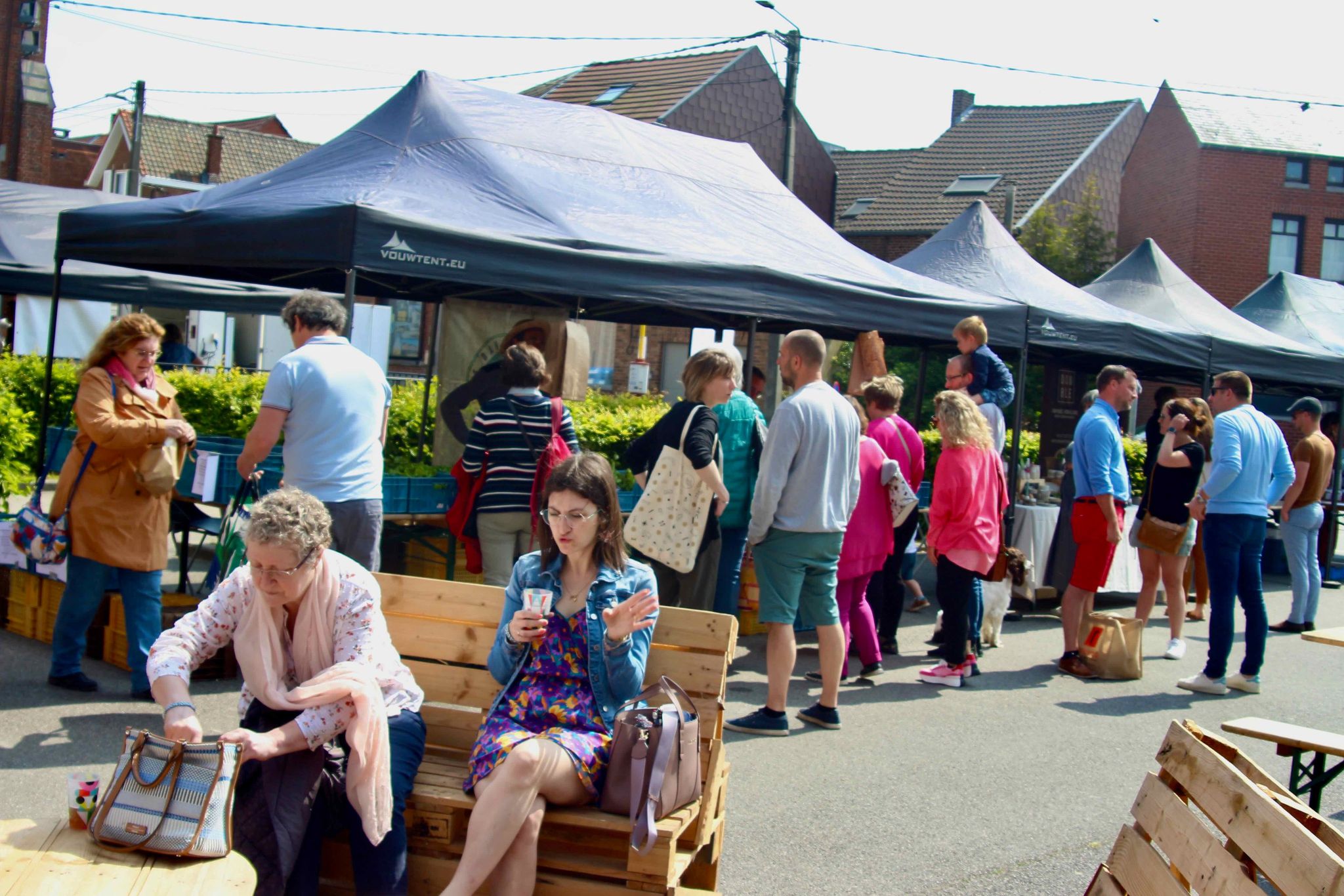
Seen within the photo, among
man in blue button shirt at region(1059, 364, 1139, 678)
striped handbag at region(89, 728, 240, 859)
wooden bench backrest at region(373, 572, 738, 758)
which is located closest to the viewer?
striped handbag at region(89, 728, 240, 859)

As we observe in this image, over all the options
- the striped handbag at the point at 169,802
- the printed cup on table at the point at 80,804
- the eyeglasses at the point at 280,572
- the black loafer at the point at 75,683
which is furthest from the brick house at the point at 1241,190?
the printed cup on table at the point at 80,804

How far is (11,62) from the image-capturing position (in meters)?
32.0

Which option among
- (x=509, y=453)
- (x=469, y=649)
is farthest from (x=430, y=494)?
(x=469, y=649)

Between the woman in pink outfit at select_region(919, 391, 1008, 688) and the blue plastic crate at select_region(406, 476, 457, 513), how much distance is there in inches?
111

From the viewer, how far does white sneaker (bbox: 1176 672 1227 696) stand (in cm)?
746

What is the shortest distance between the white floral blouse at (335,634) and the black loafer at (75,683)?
9.49 feet

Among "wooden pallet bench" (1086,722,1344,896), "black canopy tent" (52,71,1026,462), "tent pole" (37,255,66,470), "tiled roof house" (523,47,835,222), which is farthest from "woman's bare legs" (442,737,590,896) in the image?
"tiled roof house" (523,47,835,222)

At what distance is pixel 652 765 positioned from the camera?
11.2 ft

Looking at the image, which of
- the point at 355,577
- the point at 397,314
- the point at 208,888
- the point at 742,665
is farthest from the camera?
the point at 397,314

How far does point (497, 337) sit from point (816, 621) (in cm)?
397

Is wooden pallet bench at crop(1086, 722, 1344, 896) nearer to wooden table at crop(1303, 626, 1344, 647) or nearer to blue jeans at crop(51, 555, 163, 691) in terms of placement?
wooden table at crop(1303, 626, 1344, 647)

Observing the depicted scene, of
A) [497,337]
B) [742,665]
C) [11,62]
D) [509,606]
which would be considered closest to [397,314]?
[11,62]

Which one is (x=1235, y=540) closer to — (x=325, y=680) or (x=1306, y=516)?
(x=1306, y=516)

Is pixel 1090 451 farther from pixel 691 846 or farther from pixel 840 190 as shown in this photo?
pixel 840 190
